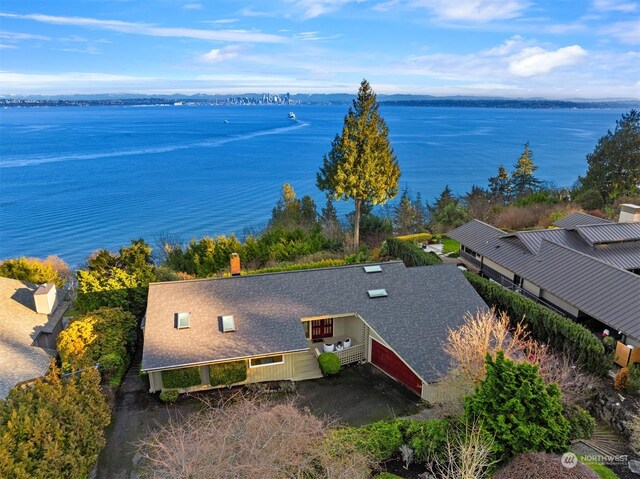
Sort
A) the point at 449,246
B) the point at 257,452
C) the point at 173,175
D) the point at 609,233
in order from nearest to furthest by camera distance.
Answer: the point at 257,452 < the point at 609,233 < the point at 449,246 < the point at 173,175

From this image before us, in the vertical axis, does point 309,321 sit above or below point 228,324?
below

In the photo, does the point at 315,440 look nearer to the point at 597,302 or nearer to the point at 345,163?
the point at 597,302

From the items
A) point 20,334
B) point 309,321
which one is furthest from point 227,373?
point 20,334

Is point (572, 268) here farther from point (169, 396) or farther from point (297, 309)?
point (169, 396)

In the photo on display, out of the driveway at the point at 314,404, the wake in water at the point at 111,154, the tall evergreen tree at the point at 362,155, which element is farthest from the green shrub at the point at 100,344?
the wake in water at the point at 111,154

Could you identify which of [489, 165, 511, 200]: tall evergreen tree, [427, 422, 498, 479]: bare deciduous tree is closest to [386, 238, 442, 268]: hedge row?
[427, 422, 498, 479]: bare deciduous tree

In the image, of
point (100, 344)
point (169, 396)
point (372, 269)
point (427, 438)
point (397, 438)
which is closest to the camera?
point (427, 438)

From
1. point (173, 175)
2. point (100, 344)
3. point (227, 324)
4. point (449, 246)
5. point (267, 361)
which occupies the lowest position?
point (173, 175)

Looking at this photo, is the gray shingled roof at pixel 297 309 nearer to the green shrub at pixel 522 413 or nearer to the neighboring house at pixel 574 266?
the neighboring house at pixel 574 266

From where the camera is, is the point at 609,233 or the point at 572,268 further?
the point at 609,233
